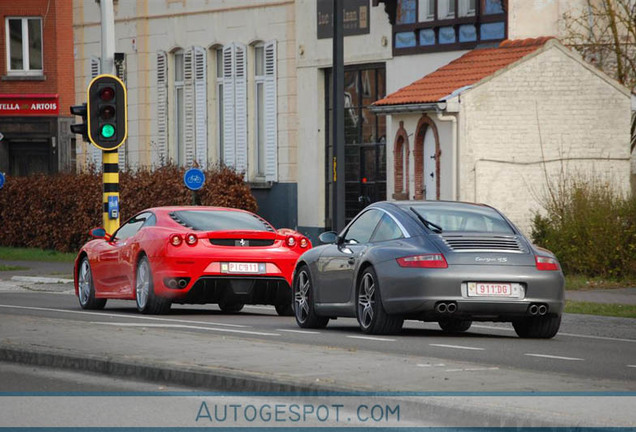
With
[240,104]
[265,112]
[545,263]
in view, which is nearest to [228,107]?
[240,104]

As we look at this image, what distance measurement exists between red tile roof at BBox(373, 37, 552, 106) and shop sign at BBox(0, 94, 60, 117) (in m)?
21.4

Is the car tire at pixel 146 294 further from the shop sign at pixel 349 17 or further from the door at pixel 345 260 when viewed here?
the shop sign at pixel 349 17

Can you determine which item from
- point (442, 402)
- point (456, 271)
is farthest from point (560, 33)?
point (442, 402)

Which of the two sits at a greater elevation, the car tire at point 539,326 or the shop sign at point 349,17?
the shop sign at point 349,17

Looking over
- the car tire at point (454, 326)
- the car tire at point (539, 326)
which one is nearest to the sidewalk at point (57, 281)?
the car tire at point (454, 326)

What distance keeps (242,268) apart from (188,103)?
24.5 metres

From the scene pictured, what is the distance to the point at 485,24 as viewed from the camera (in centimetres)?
3278

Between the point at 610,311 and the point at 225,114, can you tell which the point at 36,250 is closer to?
the point at 225,114

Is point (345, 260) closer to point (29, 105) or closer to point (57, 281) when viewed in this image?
point (57, 281)

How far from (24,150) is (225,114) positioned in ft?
43.9

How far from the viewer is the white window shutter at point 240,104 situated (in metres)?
40.3

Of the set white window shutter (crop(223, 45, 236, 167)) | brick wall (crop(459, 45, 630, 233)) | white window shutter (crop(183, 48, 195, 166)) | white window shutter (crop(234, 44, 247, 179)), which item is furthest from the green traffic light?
white window shutter (crop(183, 48, 195, 166))

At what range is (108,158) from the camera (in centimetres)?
2536

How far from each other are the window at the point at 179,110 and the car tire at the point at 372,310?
27.9 meters
